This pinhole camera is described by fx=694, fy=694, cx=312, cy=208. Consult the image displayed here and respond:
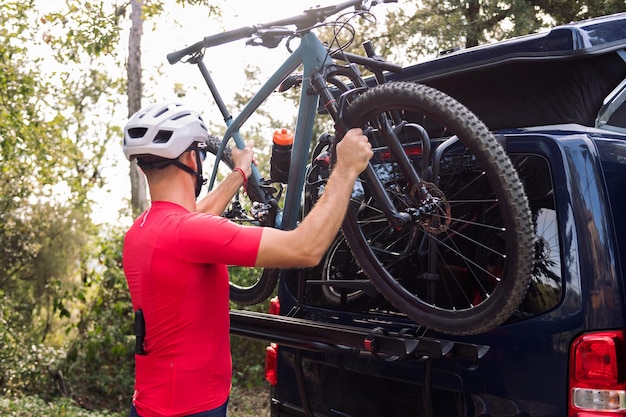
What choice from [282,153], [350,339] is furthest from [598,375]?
[282,153]

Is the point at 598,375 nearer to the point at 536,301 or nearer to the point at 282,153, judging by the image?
the point at 536,301

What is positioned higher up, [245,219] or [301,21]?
[301,21]

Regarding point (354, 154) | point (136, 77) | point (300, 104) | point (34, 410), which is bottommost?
point (34, 410)

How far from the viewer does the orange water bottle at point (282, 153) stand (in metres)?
3.71

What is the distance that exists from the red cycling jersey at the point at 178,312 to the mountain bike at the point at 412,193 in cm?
84

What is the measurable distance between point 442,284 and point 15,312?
12391mm

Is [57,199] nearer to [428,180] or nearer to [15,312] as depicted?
[15,312]

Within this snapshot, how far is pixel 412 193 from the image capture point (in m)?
2.80

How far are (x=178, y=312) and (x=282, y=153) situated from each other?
60.7 inches

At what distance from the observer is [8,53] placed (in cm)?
938

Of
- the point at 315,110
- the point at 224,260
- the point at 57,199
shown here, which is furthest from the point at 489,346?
the point at 57,199

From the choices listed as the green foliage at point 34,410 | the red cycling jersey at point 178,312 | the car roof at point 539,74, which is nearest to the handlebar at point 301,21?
the car roof at point 539,74

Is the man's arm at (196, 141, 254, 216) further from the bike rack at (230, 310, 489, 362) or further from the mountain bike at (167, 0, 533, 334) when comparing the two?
the bike rack at (230, 310, 489, 362)

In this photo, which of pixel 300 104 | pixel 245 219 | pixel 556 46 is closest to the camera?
pixel 556 46
